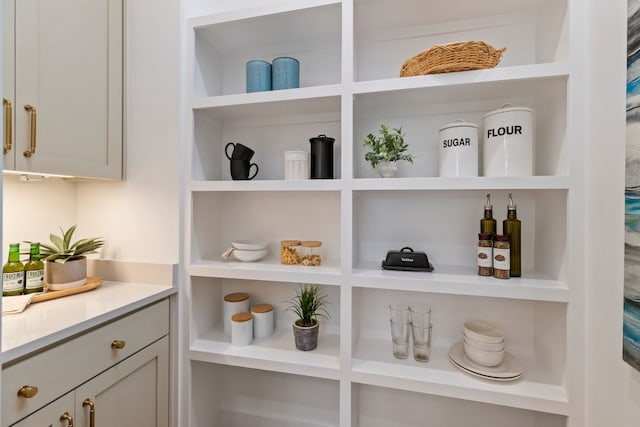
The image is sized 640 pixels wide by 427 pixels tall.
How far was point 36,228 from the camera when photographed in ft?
4.64

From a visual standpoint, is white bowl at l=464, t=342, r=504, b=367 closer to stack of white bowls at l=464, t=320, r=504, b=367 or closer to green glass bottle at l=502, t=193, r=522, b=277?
stack of white bowls at l=464, t=320, r=504, b=367

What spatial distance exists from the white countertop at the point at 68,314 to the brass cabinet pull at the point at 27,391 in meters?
0.09

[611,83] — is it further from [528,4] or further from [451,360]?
[451,360]

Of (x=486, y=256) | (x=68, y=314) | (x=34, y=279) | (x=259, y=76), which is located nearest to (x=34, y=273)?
(x=34, y=279)

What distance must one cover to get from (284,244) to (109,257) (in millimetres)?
887

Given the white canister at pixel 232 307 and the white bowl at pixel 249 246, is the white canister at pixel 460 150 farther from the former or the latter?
the white canister at pixel 232 307

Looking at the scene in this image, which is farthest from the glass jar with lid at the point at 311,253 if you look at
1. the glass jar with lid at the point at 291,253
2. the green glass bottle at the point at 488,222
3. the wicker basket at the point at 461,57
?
the wicker basket at the point at 461,57

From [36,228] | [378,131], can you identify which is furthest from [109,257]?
[378,131]

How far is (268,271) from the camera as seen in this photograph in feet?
4.38

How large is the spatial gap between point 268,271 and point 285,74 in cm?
90

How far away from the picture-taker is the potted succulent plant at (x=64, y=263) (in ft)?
4.12

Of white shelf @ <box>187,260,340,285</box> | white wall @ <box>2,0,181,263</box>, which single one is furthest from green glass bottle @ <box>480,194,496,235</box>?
white wall @ <box>2,0,181,263</box>

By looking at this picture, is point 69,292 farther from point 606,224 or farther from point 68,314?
point 606,224

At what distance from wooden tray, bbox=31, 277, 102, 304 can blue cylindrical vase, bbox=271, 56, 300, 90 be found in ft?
3.92
